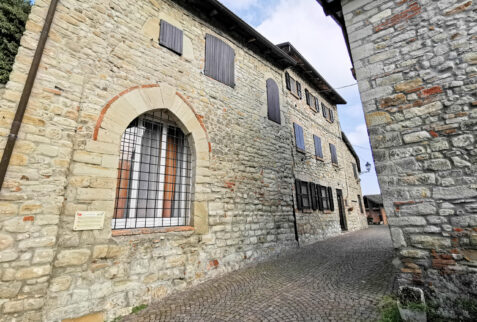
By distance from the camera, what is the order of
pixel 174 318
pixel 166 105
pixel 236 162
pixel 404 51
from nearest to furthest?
1. pixel 174 318
2. pixel 404 51
3. pixel 166 105
4. pixel 236 162

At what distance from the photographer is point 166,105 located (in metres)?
4.09

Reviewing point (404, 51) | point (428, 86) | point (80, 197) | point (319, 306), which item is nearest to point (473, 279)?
point (319, 306)

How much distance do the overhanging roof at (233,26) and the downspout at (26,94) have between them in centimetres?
269

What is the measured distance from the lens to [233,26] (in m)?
5.90

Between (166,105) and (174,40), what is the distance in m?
1.58

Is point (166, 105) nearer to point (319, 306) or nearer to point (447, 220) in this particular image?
point (319, 306)

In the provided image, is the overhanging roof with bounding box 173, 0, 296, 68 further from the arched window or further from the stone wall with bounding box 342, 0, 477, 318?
the stone wall with bounding box 342, 0, 477, 318

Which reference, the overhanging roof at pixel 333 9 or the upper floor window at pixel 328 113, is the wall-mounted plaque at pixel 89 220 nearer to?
the overhanging roof at pixel 333 9

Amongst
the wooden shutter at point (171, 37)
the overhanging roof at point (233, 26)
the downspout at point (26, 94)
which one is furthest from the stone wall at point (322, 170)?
the downspout at point (26, 94)

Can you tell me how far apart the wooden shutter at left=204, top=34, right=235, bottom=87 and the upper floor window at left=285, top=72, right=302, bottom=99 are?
363cm

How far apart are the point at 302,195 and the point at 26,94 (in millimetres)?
7327

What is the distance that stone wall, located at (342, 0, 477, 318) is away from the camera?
2.51m

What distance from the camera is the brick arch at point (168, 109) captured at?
11.1 feet

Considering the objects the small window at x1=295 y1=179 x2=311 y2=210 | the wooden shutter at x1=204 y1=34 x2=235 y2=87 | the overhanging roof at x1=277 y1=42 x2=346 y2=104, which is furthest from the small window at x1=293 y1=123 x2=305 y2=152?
the wooden shutter at x1=204 y1=34 x2=235 y2=87
